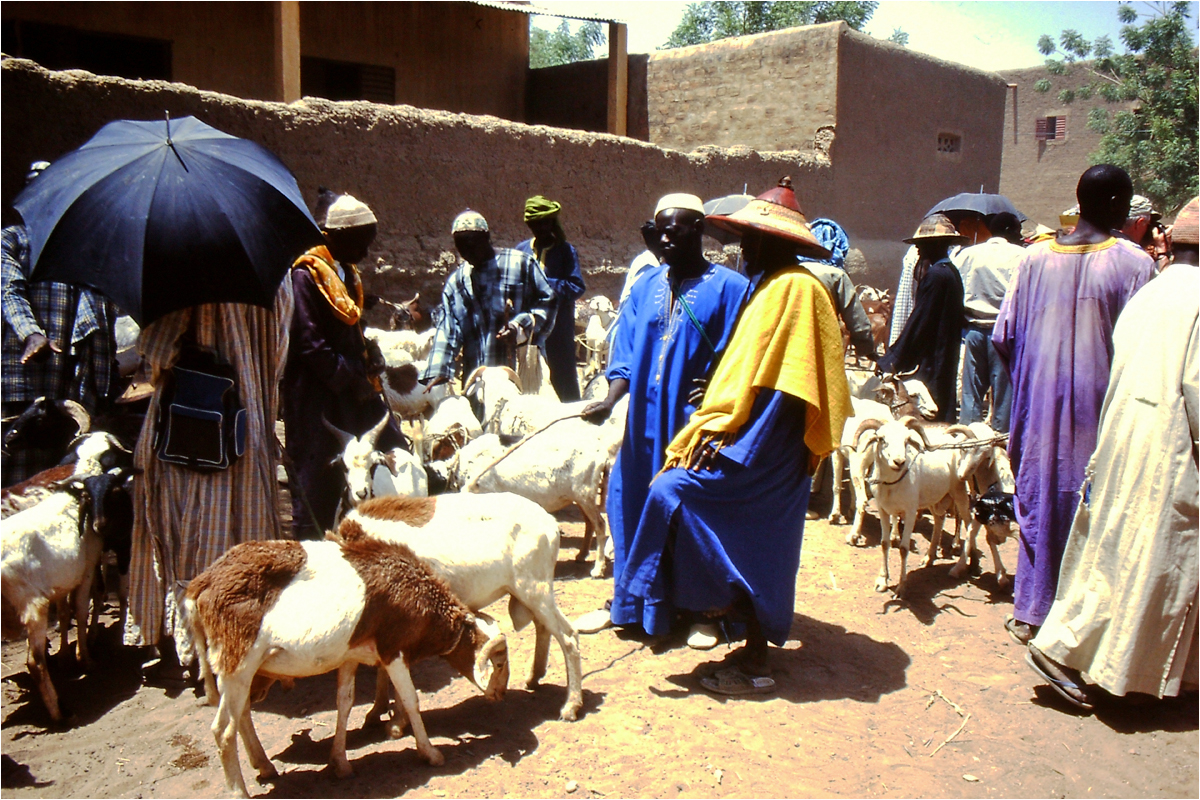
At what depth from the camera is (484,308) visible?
22.2 feet

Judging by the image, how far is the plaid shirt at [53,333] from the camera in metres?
5.08

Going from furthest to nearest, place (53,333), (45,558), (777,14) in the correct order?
(777,14) → (53,333) → (45,558)

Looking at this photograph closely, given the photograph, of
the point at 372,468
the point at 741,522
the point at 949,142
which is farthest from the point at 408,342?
the point at 949,142

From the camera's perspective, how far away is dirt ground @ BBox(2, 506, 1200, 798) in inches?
136

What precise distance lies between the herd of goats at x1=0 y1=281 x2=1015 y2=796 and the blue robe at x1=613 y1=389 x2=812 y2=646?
544 mm

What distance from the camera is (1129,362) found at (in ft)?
12.3

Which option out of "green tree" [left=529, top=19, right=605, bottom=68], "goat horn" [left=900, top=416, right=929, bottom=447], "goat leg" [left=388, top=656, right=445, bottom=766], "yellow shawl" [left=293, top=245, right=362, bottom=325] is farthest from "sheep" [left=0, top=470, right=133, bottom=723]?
"green tree" [left=529, top=19, right=605, bottom=68]

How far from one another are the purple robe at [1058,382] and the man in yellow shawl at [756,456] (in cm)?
108

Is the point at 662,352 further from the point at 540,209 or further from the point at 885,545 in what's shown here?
the point at 540,209

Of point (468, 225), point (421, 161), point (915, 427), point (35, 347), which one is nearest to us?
point (35, 347)

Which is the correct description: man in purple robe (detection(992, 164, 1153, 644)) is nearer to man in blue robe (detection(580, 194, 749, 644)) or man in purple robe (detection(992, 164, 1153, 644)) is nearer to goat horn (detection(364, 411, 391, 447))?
man in blue robe (detection(580, 194, 749, 644))

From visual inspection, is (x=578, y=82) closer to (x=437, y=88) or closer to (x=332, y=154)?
(x=437, y=88)

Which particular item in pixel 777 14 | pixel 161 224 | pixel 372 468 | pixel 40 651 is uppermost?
pixel 777 14

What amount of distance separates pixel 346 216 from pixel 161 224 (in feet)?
3.70
